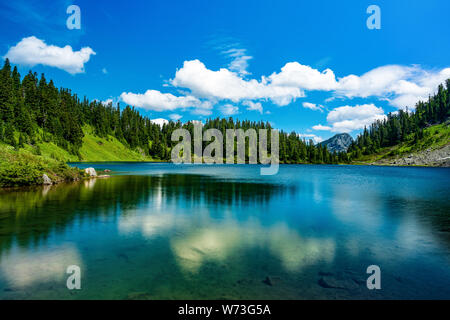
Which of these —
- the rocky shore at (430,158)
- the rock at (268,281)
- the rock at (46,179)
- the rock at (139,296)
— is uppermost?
the rocky shore at (430,158)

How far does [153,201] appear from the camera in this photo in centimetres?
3070

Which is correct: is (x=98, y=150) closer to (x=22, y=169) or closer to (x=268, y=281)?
(x=22, y=169)

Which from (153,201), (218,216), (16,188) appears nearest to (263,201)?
(218,216)

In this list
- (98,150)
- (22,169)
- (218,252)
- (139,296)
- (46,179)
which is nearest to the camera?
(139,296)

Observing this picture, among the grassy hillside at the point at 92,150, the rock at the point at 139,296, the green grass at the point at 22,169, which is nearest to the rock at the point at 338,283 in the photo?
the rock at the point at 139,296

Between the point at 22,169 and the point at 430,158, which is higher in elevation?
the point at 430,158

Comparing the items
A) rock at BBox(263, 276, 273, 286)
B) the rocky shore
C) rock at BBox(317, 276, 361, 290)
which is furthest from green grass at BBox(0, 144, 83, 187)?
the rocky shore

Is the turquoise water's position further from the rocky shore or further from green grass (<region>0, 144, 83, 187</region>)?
the rocky shore

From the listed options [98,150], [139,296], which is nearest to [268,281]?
[139,296]

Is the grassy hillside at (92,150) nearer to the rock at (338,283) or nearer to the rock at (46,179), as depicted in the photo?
the rock at (46,179)

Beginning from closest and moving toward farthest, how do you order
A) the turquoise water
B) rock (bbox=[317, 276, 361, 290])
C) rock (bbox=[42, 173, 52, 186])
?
the turquoise water
rock (bbox=[317, 276, 361, 290])
rock (bbox=[42, 173, 52, 186])

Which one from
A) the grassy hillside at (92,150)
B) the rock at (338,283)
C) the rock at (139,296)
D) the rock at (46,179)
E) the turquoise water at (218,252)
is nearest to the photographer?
the rock at (139,296)

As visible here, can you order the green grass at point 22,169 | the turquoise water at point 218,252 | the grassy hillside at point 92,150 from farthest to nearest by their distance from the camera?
the grassy hillside at point 92,150 → the green grass at point 22,169 → the turquoise water at point 218,252
